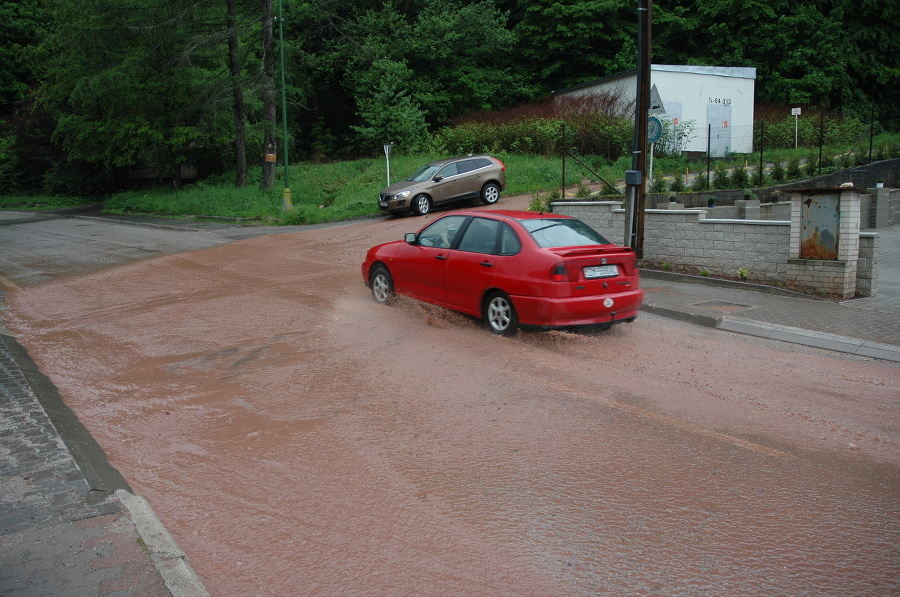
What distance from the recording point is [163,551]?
4016mm

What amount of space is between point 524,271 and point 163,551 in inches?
211

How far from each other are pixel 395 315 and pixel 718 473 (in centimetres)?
565

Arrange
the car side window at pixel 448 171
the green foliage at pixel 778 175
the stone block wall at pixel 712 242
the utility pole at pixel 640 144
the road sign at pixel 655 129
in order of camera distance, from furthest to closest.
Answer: the car side window at pixel 448 171 → the green foliage at pixel 778 175 → the road sign at pixel 655 129 → the utility pole at pixel 640 144 → the stone block wall at pixel 712 242

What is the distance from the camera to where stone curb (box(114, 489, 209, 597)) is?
3.70 metres

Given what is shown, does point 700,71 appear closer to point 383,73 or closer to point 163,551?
point 383,73

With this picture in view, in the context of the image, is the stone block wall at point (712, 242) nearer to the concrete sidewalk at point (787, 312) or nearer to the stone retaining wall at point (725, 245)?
the stone retaining wall at point (725, 245)

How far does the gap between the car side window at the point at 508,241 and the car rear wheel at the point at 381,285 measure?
218cm

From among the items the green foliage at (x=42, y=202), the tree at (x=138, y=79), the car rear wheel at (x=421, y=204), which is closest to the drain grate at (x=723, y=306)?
the car rear wheel at (x=421, y=204)

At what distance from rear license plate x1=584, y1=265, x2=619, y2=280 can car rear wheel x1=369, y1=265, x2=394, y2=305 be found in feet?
10.3

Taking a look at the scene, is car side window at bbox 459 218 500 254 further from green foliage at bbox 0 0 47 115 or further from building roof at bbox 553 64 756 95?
green foliage at bbox 0 0 47 115

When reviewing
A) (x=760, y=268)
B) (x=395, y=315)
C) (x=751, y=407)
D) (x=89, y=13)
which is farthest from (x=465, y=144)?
(x=751, y=407)

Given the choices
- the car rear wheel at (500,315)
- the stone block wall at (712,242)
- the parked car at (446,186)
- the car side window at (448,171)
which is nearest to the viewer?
the car rear wheel at (500,315)

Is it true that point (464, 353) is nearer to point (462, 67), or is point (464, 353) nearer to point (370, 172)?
point (370, 172)

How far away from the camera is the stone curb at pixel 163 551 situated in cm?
370
